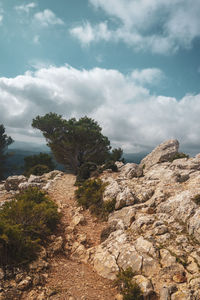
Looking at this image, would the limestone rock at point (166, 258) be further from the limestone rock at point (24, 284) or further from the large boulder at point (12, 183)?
the large boulder at point (12, 183)

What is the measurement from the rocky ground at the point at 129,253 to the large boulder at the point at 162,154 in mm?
13451

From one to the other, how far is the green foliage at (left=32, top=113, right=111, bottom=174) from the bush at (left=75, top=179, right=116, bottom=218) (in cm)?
1396

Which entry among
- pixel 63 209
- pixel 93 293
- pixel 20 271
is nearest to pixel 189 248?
pixel 93 293

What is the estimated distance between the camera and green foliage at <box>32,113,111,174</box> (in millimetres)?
29109

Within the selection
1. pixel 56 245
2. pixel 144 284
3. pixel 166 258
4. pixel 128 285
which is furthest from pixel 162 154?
pixel 128 285

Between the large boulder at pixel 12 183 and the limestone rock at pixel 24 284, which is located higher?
the large boulder at pixel 12 183

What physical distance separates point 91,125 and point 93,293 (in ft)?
90.7

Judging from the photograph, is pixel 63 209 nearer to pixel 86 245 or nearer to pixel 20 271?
pixel 86 245

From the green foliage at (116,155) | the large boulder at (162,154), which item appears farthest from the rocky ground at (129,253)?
the green foliage at (116,155)

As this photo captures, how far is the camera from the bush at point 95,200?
11.4m

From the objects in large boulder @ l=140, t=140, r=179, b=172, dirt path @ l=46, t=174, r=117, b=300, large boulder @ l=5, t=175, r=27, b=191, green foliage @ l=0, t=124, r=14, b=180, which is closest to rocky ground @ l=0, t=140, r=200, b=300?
dirt path @ l=46, t=174, r=117, b=300

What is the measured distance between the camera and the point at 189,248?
6.29m

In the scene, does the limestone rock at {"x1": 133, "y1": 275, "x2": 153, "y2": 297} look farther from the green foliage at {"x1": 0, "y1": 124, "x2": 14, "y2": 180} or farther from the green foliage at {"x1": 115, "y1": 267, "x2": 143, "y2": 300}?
the green foliage at {"x1": 0, "y1": 124, "x2": 14, "y2": 180}

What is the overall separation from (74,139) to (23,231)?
22.8m
